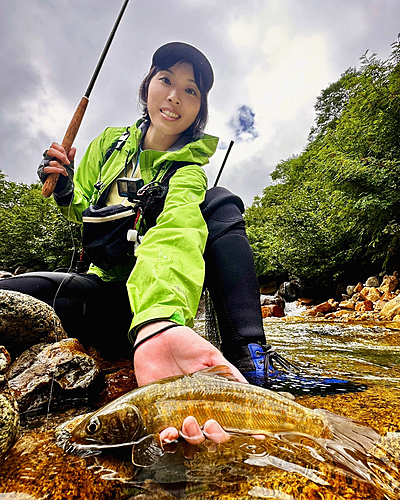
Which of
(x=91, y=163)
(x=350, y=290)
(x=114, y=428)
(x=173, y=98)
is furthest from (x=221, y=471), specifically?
(x=350, y=290)

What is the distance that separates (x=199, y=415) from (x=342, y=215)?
1436 centimetres

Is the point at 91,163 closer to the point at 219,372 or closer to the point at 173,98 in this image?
the point at 173,98

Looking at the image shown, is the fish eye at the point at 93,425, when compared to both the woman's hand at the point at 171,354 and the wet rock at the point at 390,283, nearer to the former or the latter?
the woman's hand at the point at 171,354

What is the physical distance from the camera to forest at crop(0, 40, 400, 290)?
1147 centimetres

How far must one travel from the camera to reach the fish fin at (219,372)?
146 centimetres

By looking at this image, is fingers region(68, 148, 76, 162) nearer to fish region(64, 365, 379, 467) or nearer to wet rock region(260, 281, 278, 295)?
fish region(64, 365, 379, 467)

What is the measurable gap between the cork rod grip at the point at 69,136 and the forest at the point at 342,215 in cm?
97

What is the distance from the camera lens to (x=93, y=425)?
1319 millimetres

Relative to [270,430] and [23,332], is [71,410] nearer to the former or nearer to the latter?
[23,332]

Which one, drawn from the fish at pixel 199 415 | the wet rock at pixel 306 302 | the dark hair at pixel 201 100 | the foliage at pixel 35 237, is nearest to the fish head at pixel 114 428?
the fish at pixel 199 415

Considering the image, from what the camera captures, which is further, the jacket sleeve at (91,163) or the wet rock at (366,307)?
the wet rock at (366,307)

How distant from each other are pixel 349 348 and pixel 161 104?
13.8ft

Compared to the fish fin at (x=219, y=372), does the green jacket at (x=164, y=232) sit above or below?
above

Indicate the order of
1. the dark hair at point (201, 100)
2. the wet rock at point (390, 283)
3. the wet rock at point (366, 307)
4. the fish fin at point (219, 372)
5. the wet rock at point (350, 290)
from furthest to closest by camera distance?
the wet rock at point (350, 290) → the wet rock at point (390, 283) → the wet rock at point (366, 307) → the dark hair at point (201, 100) → the fish fin at point (219, 372)
